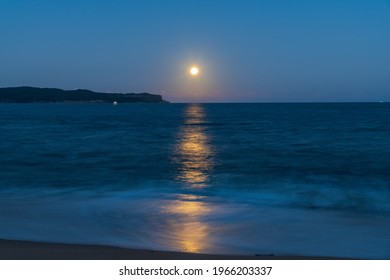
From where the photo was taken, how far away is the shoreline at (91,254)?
7.23 m

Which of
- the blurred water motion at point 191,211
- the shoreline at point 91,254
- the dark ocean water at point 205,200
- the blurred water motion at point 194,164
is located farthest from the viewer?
the blurred water motion at point 194,164

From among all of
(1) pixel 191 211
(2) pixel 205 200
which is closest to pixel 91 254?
(1) pixel 191 211

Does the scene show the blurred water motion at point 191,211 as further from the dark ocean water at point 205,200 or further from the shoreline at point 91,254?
the shoreline at point 91,254

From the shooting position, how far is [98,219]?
1118 cm

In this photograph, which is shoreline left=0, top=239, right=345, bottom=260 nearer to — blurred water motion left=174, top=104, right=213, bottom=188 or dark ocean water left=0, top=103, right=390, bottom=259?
dark ocean water left=0, top=103, right=390, bottom=259

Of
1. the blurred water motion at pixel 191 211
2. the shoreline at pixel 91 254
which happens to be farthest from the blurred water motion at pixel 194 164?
the shoreline at pixel 91 254

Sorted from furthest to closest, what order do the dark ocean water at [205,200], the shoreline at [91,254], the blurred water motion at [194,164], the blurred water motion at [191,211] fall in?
the blurred water motion at [194,164] < the dark ocean water at [205,200] < the blurred water motion at [191,211] < the shoreline at [91,254]

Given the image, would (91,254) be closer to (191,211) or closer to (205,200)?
(191,211)

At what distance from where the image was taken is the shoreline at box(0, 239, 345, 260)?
23.7 ft


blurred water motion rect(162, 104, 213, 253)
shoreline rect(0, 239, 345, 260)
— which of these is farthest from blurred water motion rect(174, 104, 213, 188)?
shoreline rect(0, 239, 345, 260)

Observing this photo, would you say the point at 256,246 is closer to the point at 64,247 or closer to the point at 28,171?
the point at 64,247

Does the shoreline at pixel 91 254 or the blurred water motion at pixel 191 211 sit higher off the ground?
the shoreline at pixel 91 254

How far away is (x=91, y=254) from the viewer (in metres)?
7.53

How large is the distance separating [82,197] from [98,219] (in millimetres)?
4104
